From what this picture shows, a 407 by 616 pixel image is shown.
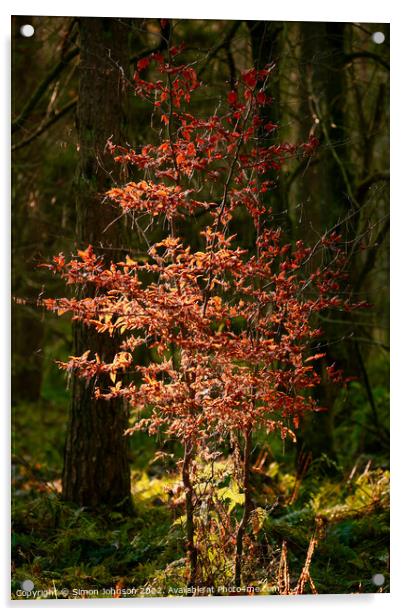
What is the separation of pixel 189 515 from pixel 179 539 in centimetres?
25

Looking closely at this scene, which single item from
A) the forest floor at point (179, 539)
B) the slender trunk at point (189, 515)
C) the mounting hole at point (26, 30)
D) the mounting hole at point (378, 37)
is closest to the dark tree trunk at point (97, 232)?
the forest floor at point (179, 539)

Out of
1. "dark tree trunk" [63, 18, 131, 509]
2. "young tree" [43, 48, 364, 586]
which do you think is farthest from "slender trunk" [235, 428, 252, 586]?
"dark tree trunk" [63, 18, 131, 509]

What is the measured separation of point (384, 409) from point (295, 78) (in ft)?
9.95

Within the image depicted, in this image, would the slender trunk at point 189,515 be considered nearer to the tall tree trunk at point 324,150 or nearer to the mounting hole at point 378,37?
the tall tree trunk at point 324,150

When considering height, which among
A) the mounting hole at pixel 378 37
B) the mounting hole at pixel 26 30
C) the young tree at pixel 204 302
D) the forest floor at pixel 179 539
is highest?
the mounting hole at pixel 378 37

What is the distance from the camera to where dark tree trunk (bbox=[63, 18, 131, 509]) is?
4551 millimetres

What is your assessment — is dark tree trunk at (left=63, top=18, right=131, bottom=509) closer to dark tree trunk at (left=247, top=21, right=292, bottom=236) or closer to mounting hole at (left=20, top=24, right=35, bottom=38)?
mounting hole at (left=20, top=24, right=35, bottom=38)

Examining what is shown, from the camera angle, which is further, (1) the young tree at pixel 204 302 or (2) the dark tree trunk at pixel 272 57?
(2) the dark tree trunk at pixel 272 57

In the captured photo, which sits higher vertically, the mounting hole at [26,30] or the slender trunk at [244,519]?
the mounting hole at [26,30]

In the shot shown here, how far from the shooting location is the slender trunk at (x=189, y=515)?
13.1 ft

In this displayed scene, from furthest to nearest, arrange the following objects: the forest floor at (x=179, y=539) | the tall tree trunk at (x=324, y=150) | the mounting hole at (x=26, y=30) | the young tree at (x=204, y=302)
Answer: the tall tree trunk at (x=324, y=150) < the mounting hole at (x=26, y=30) < the forest floor at (x=179, y=539) < the young tree at (x=204, y=302)
